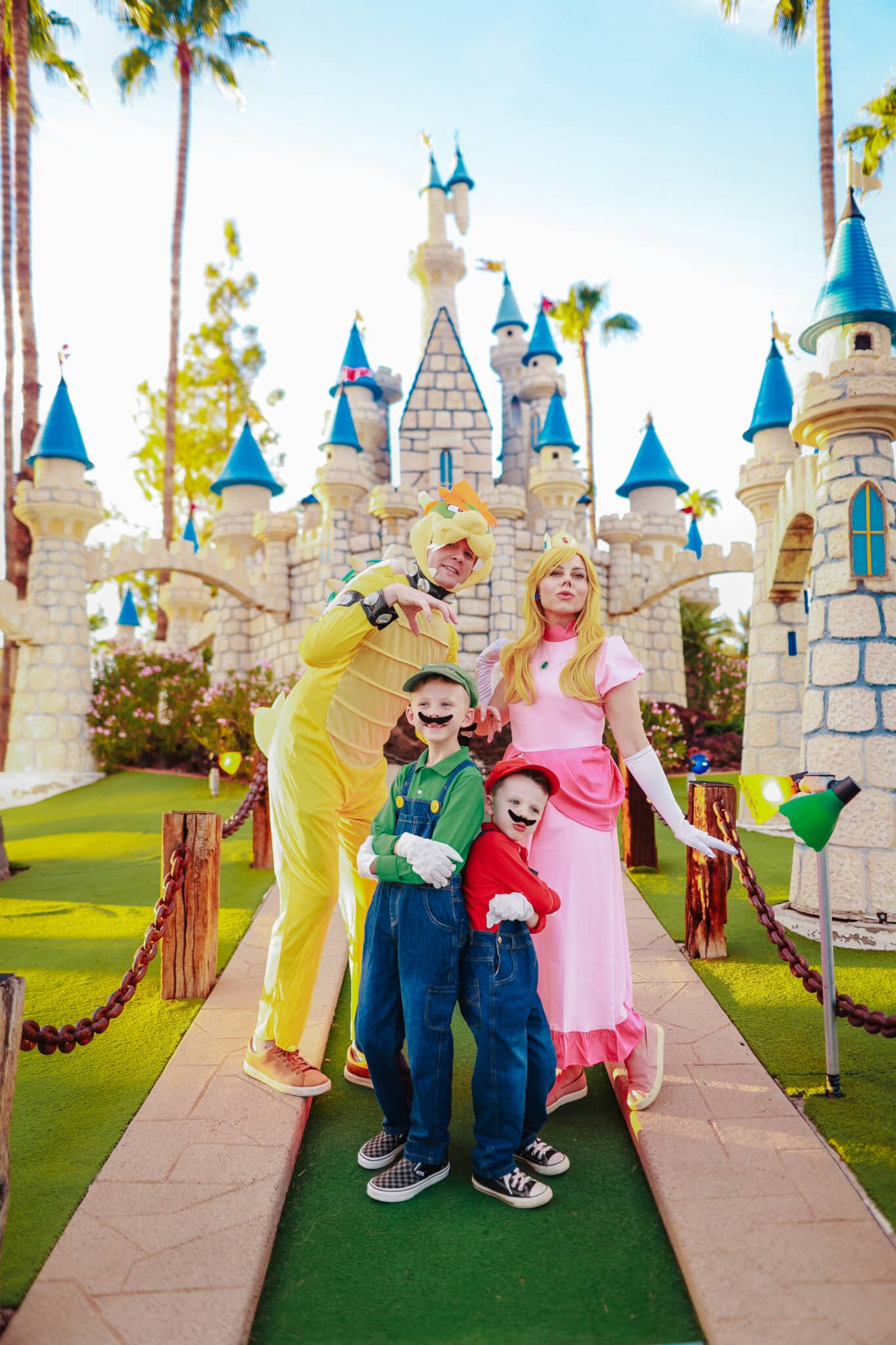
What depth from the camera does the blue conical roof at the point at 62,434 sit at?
1283 cm

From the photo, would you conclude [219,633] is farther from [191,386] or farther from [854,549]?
[854,549]

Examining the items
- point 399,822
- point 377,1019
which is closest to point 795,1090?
point 377,1019

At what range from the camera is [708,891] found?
4734 mm

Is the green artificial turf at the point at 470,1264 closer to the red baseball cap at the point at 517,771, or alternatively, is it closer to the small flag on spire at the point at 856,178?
the red baseball cap at the point at 517,771

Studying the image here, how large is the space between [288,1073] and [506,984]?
3.82 feet

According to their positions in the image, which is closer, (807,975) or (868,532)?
(807,975)

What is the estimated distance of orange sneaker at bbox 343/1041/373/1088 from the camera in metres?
3.35

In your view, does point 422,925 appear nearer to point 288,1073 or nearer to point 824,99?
point 288,1073

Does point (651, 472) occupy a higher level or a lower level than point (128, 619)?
higher

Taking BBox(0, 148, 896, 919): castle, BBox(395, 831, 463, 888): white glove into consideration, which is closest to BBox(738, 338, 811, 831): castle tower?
BBox(0, 148, 896, 919): castle

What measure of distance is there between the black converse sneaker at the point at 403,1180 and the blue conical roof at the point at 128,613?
22369 millimetres

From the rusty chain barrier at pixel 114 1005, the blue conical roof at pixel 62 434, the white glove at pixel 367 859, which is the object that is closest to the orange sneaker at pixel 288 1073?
the rusty chain barrier at pixel 114 1005

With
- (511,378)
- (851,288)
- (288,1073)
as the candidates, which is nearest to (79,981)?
(288,1073)

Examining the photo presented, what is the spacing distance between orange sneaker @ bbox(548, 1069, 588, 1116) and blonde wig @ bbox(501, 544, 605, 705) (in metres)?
1.36
